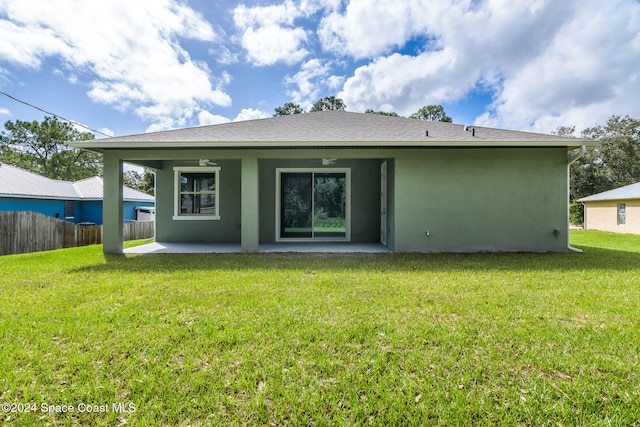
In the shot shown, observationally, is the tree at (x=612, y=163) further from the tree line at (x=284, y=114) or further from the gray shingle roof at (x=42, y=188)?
the gray shingle roof at (x=42, y=188)

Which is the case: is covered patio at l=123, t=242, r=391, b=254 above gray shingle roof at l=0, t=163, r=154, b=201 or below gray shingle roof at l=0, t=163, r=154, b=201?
below

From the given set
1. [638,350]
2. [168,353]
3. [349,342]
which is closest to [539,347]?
[638,350]

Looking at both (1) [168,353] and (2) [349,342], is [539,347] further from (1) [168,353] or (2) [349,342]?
(1) [168,353]

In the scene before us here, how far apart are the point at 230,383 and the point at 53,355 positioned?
1.73 meters

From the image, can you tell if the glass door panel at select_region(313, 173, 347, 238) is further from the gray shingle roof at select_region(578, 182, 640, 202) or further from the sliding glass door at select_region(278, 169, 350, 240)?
the gray shingle roof at select_region(578, 182, 640, 202)

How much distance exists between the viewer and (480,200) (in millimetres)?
7953

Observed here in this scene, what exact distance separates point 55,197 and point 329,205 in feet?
54.5

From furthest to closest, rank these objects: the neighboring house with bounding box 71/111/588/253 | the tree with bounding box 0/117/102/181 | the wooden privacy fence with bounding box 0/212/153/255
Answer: the tree with bounding box 0/117/102/181 < the wooden privacy fence with bounding box 0/212/153/255 < the neighboring house with bounding box 71/111/588/253

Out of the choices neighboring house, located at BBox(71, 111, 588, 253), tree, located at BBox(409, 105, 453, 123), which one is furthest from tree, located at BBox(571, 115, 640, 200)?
neighboring house, located at BBox(71, 111, 588, 253)

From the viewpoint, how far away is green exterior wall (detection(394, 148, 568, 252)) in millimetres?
7871

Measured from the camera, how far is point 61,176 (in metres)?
28.9

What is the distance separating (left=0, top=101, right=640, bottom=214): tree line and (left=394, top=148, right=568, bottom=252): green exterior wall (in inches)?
906

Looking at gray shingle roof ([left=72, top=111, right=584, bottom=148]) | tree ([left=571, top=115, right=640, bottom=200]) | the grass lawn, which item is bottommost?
the grass lawn

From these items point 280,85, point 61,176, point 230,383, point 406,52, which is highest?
point 406,52
